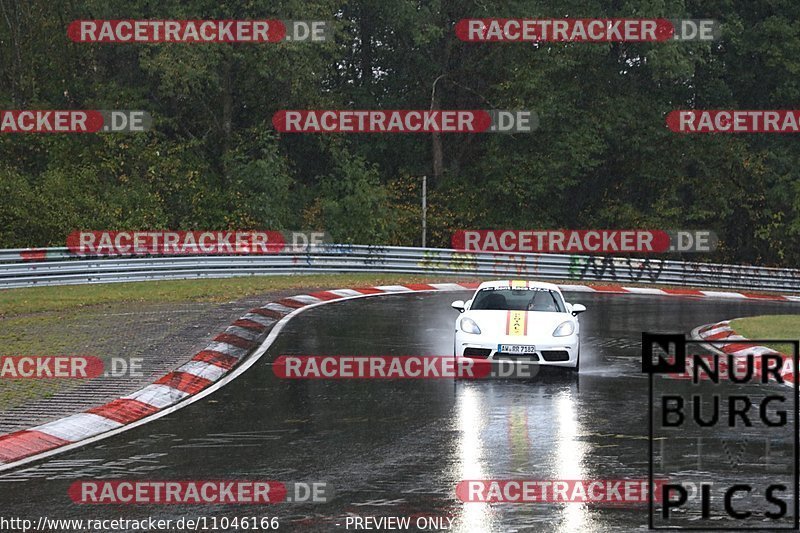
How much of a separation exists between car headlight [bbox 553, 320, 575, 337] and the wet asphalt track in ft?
1.86

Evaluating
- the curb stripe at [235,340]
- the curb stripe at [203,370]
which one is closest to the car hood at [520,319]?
the curb stripe at [203,370]

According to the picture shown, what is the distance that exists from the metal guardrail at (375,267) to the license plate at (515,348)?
16.5 meters

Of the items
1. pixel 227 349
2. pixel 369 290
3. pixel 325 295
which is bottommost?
pixel 227 349

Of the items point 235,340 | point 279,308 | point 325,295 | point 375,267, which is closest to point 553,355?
point 235,340

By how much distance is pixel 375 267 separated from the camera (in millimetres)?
35969

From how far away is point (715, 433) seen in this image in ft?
36.9

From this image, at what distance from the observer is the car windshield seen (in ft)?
54.6

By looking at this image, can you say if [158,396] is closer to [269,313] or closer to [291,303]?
[269,313]

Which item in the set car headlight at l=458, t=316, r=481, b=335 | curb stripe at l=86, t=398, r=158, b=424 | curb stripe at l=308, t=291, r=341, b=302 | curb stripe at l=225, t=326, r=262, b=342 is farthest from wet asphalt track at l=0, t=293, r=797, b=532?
curb stripe at l=308, t=291, r=341, b=302

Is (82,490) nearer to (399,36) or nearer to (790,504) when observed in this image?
(790,504)

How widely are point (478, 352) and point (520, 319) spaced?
0.79 metres

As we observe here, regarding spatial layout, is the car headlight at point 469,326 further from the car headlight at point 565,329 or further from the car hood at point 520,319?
the car headlight at point 565,329

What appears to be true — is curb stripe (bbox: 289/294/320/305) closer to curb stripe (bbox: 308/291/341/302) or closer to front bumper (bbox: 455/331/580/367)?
curb stripe (bbox: 308/291/341/302)

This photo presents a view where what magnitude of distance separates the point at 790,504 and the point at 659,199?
4118 centimetres
